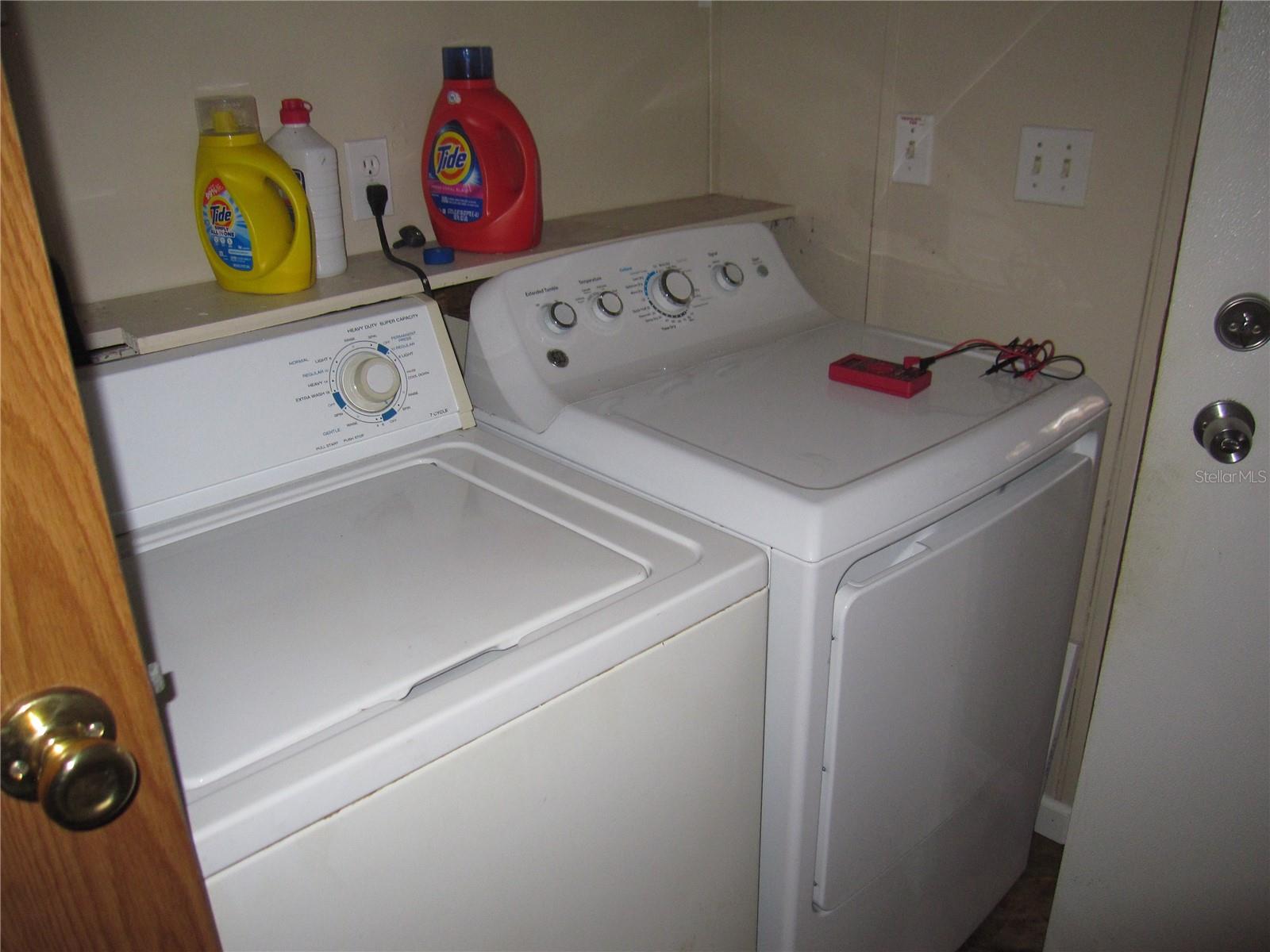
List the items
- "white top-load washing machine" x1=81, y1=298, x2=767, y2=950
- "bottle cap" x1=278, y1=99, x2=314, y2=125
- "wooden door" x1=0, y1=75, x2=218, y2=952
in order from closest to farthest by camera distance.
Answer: "wooden door" x1=0, y1=75, x2=218, y2=952 < "white top-load washing machine" x1=81, y1=298, x2=767, y2=950 < "bottle cap" x1=278, y1=99, x2=314, y2=125

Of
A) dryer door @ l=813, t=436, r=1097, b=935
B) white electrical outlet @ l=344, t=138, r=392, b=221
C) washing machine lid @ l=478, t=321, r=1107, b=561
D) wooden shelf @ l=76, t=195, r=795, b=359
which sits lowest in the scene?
dryer door @ l=813, t=436, r=1097, b=935

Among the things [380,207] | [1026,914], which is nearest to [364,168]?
[380,207]

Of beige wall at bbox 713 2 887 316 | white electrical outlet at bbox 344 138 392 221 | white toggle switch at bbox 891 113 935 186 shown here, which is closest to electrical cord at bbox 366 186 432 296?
white electrical outlet at bbox 344 138 392 221

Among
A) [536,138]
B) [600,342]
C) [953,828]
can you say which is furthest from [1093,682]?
[536,138]

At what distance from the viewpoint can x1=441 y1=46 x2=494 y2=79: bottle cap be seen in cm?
148

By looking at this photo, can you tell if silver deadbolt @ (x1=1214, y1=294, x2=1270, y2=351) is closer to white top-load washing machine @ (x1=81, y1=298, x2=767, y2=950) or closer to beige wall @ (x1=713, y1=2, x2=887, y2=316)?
white top-load washing machine @ (x1=81, y1=298, x2=767, y2=950)

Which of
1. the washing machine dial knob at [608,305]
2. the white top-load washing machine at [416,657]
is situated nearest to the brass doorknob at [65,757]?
the white top-load washing machine at [416,657]

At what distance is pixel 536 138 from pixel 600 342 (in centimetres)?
56

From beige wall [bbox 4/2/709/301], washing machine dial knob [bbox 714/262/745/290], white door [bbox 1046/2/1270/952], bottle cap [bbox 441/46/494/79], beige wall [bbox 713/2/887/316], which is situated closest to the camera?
white door [bbox 1046/2/1270/952]

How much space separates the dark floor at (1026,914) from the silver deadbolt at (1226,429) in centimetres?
102

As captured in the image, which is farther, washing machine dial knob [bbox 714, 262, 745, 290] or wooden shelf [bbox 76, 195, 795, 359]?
washing machine dial knob [bbox 714, 262, 745, 290]

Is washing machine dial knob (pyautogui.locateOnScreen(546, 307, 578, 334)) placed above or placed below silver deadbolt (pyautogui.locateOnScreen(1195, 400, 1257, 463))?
above

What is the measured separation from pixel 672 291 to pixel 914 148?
1.91ft

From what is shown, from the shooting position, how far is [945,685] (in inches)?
51.7
